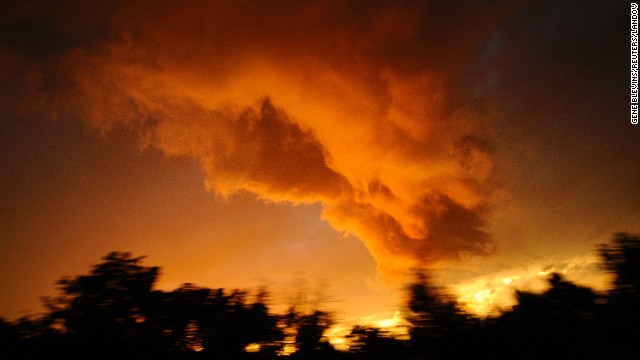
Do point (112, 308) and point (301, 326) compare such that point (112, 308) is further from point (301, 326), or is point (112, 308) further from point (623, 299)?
point (623, 299)

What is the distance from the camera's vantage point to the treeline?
980 cm

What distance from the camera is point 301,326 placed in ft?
41.3

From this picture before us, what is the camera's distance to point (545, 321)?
10.2 metres

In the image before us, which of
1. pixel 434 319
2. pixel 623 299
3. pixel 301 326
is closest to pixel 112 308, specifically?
pixel 301 326

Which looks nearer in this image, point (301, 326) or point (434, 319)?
point (434, 319)

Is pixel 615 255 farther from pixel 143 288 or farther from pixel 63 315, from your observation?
pixel 63 315

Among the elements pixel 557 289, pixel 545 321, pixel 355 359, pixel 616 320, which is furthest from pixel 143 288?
pixel 616 320

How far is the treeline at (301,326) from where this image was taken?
9805 millimetres

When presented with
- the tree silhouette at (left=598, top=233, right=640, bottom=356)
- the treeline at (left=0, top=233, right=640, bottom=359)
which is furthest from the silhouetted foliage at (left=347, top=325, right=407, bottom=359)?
the tree silhouette at (left=598, top=233, right=640, bottom=356)

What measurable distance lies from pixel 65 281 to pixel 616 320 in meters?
16.7

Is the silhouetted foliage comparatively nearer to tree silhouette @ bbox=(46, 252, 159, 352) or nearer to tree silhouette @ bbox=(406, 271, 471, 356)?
tree silhouette @ bbox=(406, 271, 471, 356)

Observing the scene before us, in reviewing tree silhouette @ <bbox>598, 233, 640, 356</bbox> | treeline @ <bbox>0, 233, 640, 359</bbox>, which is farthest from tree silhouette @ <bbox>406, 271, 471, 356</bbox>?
tree silhouette @ <bbox>598, 233, 640, 356</bbox>

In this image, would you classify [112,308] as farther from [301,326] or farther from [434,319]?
[434,319]

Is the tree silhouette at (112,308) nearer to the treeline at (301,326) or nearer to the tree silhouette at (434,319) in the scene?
the treeline at (301,326)
